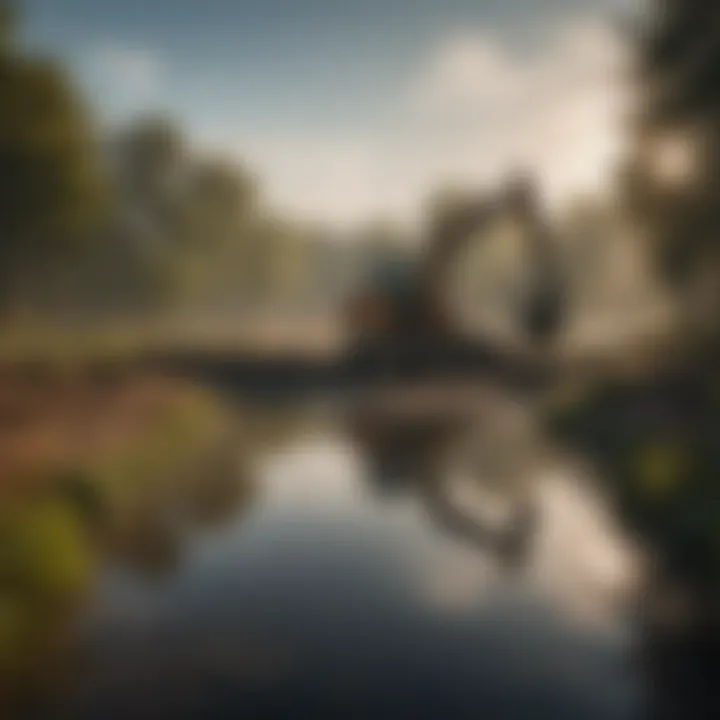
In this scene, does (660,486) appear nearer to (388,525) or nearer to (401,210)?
(388,525)

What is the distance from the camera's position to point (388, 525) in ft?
10.00

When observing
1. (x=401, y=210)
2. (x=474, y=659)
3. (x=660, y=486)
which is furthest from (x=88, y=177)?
(x=660, y=486)

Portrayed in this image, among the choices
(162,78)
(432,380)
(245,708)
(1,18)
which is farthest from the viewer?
(432,380)

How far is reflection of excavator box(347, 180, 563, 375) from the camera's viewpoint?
3.11 metres

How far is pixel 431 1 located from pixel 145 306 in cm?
153

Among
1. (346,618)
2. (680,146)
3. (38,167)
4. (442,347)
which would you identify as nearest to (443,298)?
(442,347)

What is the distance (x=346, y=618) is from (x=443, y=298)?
49.0 inches

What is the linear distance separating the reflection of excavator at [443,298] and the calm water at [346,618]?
422mm

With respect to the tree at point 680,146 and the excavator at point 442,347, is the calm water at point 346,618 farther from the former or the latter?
the tree at point 680,146

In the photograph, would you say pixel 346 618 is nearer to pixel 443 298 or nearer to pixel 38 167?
pixel 443 298

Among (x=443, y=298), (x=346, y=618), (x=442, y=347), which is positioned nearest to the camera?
(x=346, y=618)

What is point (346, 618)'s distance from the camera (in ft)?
8.77

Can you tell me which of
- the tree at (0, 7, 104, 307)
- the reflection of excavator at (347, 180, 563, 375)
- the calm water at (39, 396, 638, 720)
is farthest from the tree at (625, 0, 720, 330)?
the tree at (0, 7, 104, 307)

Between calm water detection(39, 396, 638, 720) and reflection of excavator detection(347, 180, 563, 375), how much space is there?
422 millimetres
